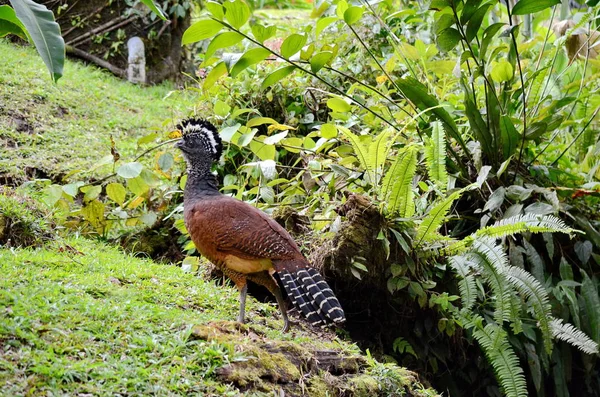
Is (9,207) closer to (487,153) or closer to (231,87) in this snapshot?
(231,87)

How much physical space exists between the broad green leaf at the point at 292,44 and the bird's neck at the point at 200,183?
0.92 meters

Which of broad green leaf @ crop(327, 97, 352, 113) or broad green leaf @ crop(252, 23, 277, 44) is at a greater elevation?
broad green leaf @ crop(252, 23, 277, 44)

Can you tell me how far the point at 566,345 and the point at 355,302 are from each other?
1525mm

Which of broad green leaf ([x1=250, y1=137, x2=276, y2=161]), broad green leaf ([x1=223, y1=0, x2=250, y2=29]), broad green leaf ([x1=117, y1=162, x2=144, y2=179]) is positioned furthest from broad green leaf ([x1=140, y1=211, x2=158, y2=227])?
broad green leaf ([x1=223, y1=0, x2=250, y2=29])

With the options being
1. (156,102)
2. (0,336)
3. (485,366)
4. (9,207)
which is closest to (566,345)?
(485,366)

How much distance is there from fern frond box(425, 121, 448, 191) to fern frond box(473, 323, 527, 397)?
3.51ft

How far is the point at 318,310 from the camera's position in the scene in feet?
12.8

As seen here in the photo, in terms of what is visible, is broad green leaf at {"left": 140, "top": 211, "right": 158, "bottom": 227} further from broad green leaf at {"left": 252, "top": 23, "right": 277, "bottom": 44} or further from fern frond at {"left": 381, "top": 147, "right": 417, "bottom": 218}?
fern frond at {"left": 381, "top": 147, "right": 417, "bottom": 218}

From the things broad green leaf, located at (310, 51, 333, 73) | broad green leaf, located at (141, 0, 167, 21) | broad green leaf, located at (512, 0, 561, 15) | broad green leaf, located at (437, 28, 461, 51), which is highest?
broad green leaf, located at (512, 0, 561, 15)

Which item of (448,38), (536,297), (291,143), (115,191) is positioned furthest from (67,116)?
(536,297)

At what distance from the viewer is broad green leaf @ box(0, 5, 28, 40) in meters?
3.26

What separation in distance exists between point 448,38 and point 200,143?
1.91 m

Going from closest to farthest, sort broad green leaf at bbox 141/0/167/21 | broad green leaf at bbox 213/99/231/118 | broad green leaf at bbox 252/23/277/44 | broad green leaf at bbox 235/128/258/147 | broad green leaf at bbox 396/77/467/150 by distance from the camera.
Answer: broad green leaf at bbox 141/0/167/21
broad green leaf at bbox 252/23/277/44
broad green leaf at bbox 396/77/467/150
broad green leaf at bbox 235/128/258/147
broad green leaf at bbox 213/99/231/118

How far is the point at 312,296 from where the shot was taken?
3930mm
